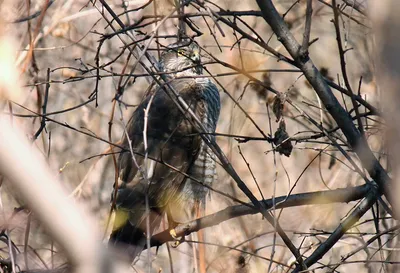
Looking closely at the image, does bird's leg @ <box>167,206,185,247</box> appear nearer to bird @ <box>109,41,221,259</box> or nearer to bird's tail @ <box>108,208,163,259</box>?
bird @ <box>109,41,221,259</box>

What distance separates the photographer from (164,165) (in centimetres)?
386

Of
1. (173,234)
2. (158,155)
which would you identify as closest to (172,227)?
(173,234)

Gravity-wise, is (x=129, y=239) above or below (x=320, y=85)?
below

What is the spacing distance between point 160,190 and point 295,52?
5.61 feet

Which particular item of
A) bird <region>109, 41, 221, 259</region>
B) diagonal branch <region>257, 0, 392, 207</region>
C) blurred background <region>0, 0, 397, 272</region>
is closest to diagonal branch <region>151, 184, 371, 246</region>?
diagonal branch <region>257, 0, 392, 207</region>

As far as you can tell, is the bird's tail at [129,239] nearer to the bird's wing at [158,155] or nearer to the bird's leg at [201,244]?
the bird's wing at [158,155]

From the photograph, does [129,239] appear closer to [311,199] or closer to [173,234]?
[173,234]

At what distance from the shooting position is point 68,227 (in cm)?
88

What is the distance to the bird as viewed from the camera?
151 inches

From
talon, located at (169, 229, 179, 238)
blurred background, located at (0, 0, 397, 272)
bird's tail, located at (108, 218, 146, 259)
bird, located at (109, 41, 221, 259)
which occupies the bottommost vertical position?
bird's tail, located at (108, 218, 146, 259)

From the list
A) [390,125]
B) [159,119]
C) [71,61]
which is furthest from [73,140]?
[390,125]

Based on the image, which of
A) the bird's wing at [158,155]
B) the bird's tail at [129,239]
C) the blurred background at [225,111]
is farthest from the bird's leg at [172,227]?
the blurred background at [225,111]

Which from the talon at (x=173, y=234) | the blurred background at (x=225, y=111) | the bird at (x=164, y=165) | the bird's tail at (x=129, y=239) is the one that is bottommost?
the bird's tail at (x=129, y=239)

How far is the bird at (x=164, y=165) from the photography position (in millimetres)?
3846
